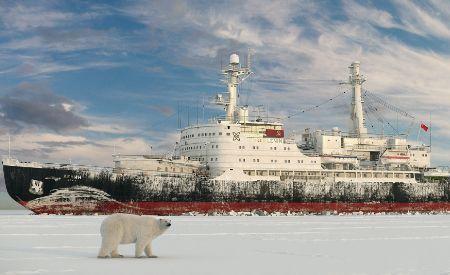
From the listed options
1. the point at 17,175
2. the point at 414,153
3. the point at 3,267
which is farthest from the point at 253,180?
the point at 3,267

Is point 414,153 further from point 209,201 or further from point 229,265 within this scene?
point 229,265

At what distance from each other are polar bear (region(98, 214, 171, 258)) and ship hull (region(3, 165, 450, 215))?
23.6 m

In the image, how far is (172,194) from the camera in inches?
1419

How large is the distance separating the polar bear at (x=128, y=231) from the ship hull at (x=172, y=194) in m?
23.6

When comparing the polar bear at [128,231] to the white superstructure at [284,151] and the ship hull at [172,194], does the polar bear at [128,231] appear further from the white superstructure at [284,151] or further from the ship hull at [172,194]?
the white superstructure at [284,151]

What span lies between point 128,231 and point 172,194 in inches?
1004

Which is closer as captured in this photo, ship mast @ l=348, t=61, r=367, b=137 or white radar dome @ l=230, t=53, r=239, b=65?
white radar dome @ l=230, t=53, r=239, b=65

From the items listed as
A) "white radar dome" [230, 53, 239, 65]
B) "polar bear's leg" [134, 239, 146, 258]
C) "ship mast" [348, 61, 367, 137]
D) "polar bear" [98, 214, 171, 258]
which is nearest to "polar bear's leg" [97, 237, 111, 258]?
"polar bear" [98, 214, 171, 258]

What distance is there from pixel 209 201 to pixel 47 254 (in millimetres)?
26048

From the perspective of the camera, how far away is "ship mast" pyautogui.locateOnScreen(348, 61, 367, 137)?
5144 centimetres

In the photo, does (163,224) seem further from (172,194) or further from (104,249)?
(172,194)

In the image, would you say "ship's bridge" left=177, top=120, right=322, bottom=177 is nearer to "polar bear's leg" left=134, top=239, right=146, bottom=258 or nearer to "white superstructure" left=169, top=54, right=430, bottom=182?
"white superstructure" left=169, top=54, right=430, bottom=182

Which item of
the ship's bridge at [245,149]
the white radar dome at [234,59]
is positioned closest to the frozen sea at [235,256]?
the ship's bridge at [245,149]

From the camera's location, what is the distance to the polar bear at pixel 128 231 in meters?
10.4
